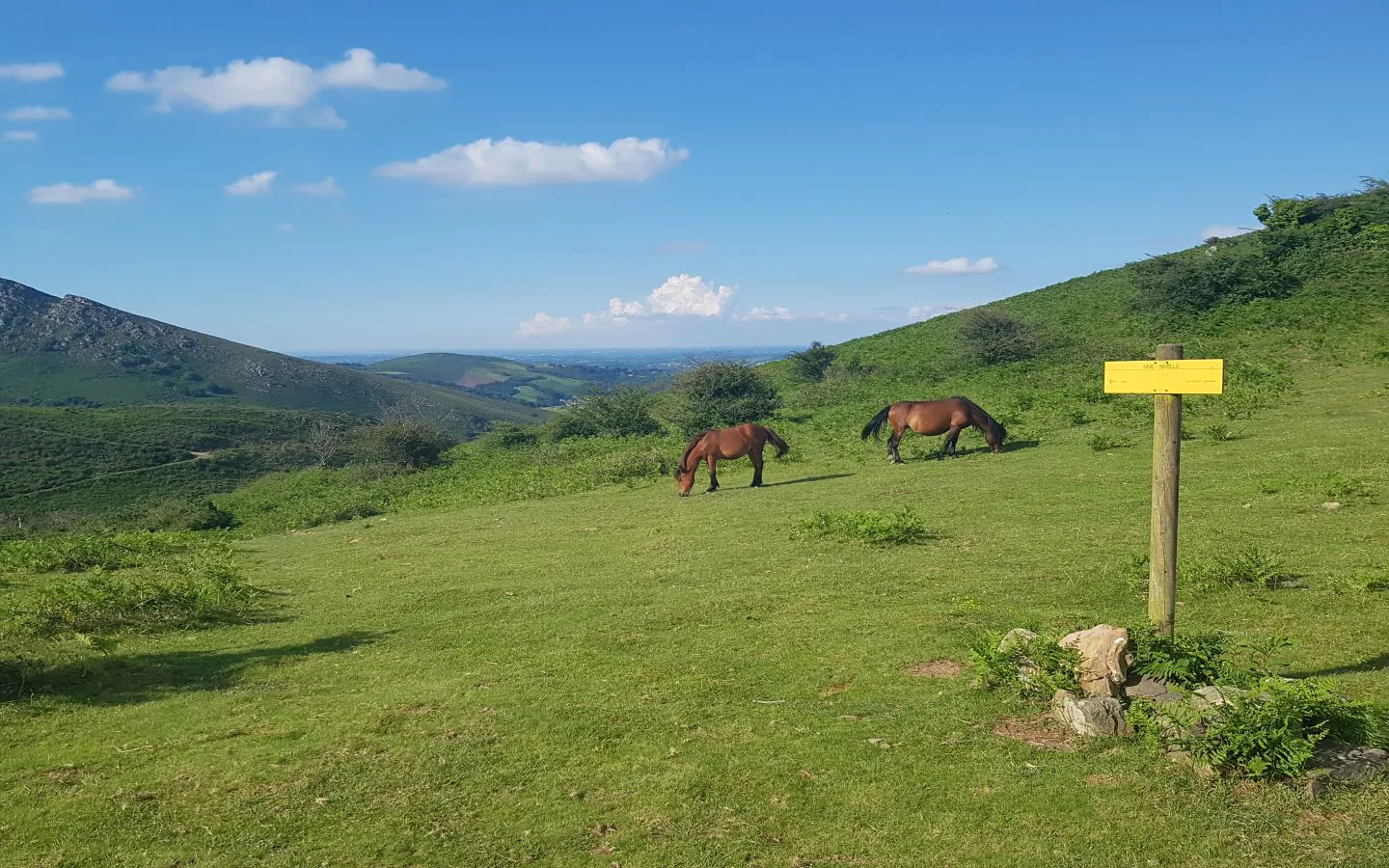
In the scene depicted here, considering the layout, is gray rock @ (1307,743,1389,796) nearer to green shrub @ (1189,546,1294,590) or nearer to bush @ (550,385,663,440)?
green shrub @ (1189,546,1294,590)

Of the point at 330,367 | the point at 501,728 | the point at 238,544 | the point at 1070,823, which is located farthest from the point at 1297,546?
the point at 330,367

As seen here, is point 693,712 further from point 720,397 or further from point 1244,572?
point 720,397

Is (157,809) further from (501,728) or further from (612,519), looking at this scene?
(612,519)

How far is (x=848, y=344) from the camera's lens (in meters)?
54.3

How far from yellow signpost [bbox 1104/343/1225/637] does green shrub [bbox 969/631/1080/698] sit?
0.95 meters

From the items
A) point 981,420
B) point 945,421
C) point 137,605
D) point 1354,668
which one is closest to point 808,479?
point 945,421

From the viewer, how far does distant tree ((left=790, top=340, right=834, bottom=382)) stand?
46938 mm

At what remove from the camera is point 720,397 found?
37.7 m

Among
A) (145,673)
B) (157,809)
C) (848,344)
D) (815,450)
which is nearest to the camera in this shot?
(157,809)

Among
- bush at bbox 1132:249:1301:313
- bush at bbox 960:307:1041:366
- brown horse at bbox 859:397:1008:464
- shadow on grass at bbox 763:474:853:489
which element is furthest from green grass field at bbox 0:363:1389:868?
bush at bbox 1132:249:1301:313

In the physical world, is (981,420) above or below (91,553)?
above

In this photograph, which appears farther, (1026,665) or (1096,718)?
(1026,665)

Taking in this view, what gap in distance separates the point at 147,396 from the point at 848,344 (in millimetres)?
84720

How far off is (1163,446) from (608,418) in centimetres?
3481
